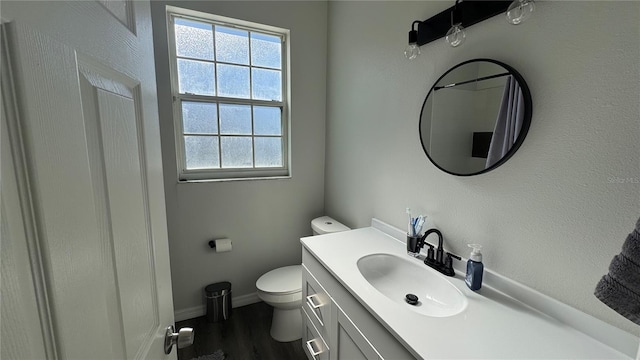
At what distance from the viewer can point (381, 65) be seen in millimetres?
1582

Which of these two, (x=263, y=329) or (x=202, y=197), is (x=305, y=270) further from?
(x=202, y=197)

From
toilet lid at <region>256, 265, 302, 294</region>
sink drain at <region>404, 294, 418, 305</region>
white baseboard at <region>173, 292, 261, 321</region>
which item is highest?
sink drain at <region>404, 294, 418, 305</region>

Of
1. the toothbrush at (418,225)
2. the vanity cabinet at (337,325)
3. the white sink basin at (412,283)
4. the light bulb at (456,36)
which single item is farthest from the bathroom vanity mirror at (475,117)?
the vanity cabinet at (337,325)

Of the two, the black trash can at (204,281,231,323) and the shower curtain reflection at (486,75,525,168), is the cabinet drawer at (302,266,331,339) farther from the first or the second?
the shower curtain reflection at (486,75,525,168)

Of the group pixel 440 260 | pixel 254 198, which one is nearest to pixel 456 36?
pixel 440 260

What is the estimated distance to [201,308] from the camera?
2.06 m

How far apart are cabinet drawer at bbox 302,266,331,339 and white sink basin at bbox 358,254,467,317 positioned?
0.23m

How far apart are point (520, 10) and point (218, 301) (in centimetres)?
236

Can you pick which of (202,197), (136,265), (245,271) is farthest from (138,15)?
(245,271)

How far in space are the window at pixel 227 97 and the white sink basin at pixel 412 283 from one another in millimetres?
1221

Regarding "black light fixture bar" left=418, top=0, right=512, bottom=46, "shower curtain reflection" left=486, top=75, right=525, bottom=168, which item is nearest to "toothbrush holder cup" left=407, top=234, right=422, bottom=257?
"shower curtain reflection" left=486, top=75, right=525, bottom=168

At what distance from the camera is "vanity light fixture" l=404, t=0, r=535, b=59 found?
0.86m

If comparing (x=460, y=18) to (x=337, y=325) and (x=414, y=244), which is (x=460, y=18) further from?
(x=337, y=325)

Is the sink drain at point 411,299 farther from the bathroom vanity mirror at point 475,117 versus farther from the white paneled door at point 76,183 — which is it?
the white paneled door at point 76,183
